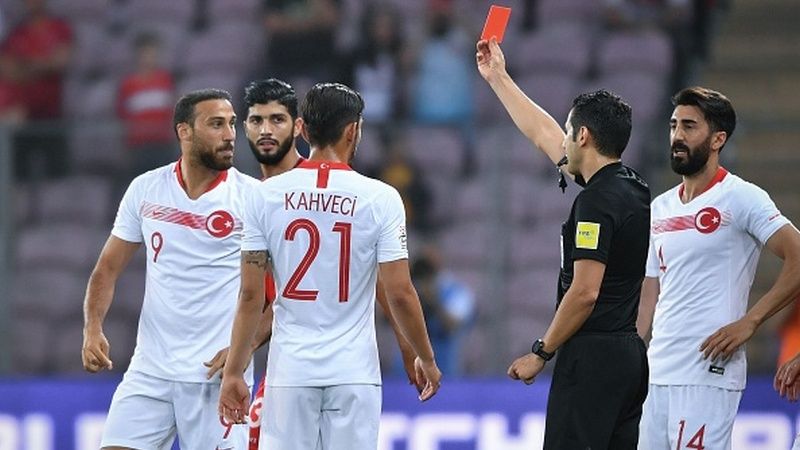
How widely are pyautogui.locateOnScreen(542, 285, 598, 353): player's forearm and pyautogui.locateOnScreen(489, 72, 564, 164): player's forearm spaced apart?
0.93m

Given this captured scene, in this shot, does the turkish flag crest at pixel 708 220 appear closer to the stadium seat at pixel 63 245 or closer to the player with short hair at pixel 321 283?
the player with short hair at pixel 321 283

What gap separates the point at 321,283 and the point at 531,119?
1.24 m

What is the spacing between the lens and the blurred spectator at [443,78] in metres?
13.2

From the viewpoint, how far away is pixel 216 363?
24.2 feet

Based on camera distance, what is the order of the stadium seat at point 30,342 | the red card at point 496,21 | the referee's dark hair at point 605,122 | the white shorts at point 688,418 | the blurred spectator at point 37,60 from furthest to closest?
the blurred spectator at point 37,60, the stadium seat at point 30,342, the white shorts at point 688,418, the red card at point 496,21, the referee's dark hair at point 605,122

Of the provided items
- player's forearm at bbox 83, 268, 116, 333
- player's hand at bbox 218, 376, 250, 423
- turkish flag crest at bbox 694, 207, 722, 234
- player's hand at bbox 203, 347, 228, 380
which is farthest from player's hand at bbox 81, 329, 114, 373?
turkish flag crest at bbox 694, 207, 722, 234

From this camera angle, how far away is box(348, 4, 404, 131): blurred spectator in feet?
43.5

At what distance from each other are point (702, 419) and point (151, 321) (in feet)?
8.31

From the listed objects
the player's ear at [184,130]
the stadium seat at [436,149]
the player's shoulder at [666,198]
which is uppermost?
the stadium seat at [436,149]

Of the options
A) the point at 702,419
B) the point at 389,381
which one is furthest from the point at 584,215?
the point at 389,381

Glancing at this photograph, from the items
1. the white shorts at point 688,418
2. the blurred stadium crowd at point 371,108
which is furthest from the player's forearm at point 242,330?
the blurred stadium crowd at point 371,108

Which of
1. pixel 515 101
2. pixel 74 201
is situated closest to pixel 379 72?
pixel 74 201

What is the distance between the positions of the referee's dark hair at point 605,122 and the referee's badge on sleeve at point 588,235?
0.36 meters

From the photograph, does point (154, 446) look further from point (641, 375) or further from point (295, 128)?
point (641, 375)
